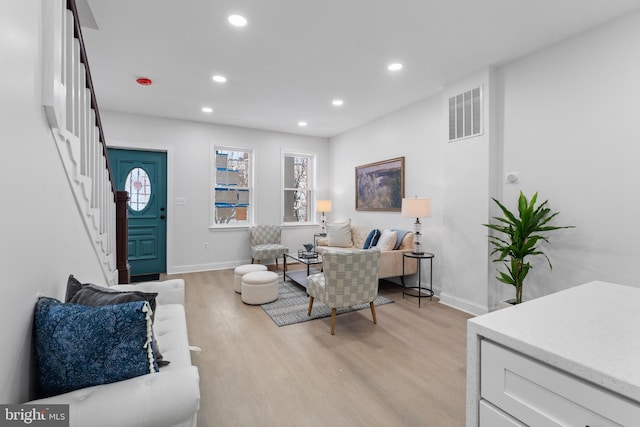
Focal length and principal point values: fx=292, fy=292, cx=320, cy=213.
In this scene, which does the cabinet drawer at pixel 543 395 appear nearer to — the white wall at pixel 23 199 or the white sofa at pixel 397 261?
the white wall at pixel 23 199

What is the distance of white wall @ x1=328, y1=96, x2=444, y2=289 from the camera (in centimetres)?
402

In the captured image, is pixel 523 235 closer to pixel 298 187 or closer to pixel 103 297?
pixel 103 297

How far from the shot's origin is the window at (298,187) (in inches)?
247

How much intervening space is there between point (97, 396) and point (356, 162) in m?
5.18

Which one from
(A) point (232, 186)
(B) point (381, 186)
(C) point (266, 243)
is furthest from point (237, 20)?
(C) point (266, 243)

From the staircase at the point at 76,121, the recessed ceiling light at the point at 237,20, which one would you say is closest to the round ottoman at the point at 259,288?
the staircase at the point at 76,121

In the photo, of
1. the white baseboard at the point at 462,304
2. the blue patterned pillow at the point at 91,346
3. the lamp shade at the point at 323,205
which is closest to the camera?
the blue patterned pillow at the point at 91,346

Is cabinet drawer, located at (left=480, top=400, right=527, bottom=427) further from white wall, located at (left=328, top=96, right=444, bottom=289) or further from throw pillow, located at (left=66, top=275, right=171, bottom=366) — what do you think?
white wall, located at (left=328, top=96, right=444, bottom=289)

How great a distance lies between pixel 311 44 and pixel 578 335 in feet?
9.52

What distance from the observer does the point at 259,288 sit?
3592 mm

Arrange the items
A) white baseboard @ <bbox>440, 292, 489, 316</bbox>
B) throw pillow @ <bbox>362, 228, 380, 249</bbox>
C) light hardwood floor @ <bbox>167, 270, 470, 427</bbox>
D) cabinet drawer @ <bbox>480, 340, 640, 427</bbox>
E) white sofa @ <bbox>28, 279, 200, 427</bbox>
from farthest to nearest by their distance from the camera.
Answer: throw pillow @ <bbox>362, 228, 380, 249</bbox> < white baseboard @ <bbox>440, 292, 489, 316</bbox> < light hardwood floor @ <bbox>167, 270, 470, 427</bbox> < white sofa @ <bbox>28, 279, 200, 427</bbox> < cabinet drawer @ <bbox>480, 340, 640, 427</bbox>

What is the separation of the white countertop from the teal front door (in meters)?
5.38

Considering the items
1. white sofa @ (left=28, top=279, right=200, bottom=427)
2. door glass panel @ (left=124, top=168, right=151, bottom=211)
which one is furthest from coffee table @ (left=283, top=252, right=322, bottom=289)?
white sofa @ (left=28, top=279, right=200, bottom=427)

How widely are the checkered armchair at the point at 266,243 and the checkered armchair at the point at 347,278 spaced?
2.38 m
